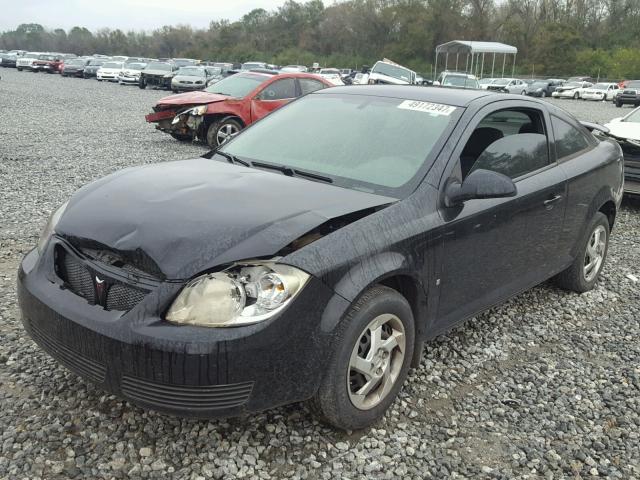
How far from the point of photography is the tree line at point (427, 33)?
213 feet

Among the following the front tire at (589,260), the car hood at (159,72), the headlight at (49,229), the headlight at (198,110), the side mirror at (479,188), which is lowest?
the front tire at (589,260)

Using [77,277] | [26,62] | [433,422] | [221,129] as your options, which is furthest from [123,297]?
[26,62]

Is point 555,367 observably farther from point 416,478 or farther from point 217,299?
point 217,299

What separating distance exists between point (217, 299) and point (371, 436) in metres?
1.10

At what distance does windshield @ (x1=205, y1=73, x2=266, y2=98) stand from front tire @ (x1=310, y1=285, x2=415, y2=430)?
9.96 m

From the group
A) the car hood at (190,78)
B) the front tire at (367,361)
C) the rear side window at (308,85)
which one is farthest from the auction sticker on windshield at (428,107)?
the car hood at (190,78)

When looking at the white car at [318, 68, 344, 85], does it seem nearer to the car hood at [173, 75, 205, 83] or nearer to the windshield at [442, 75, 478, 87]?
the windshield at [442, 75, 478, 87]

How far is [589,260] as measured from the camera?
5043 millimetres

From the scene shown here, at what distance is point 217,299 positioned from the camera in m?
2.46

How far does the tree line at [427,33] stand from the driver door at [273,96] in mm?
52572

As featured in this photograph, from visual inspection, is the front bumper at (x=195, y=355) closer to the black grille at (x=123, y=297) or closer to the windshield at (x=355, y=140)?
the black grille at (x=123, y=297)

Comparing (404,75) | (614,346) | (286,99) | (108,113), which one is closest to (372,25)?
(404,75)

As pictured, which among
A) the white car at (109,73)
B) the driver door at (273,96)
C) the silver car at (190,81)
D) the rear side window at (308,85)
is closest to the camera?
the driver door at (273,96)

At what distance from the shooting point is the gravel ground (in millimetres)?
2719
